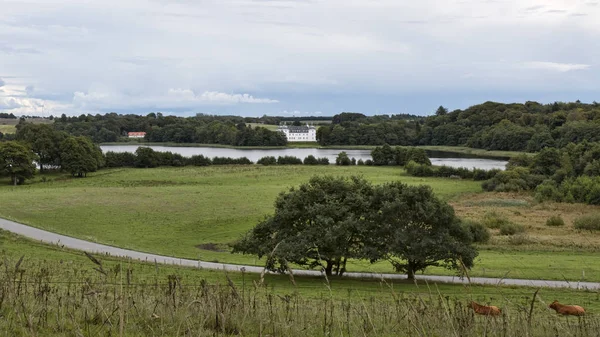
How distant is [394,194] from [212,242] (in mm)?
17631

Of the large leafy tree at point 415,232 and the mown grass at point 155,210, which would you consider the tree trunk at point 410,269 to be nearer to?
the large leafy tree at point 415,232

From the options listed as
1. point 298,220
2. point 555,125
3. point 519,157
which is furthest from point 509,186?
point 555,125

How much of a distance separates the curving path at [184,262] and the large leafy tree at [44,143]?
5250 centimetres

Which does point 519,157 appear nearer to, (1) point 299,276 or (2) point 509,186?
(2) point 509,186

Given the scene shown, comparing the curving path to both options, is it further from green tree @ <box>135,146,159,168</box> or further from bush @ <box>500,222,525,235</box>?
green tree @ <box>135,146,159,168</box>

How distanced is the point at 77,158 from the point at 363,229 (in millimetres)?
73446

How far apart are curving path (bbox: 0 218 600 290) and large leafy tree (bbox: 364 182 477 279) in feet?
3.77

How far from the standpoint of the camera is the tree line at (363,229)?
2725 cm

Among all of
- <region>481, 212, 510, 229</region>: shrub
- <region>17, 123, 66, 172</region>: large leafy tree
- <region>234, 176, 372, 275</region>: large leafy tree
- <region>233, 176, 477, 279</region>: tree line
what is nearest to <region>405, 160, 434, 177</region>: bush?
<region>481, 212, 510, 229</region>: shrub

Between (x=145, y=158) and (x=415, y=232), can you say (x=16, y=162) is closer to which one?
(x=145, y=158)

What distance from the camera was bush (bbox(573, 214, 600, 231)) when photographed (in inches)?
1914

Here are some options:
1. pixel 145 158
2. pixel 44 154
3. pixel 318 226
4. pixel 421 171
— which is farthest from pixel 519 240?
pixel 145 158

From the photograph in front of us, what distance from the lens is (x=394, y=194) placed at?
29.1 metres

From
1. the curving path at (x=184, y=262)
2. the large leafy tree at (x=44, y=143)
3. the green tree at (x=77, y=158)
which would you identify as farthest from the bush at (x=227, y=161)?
the curving path at (x=184, y=262)
